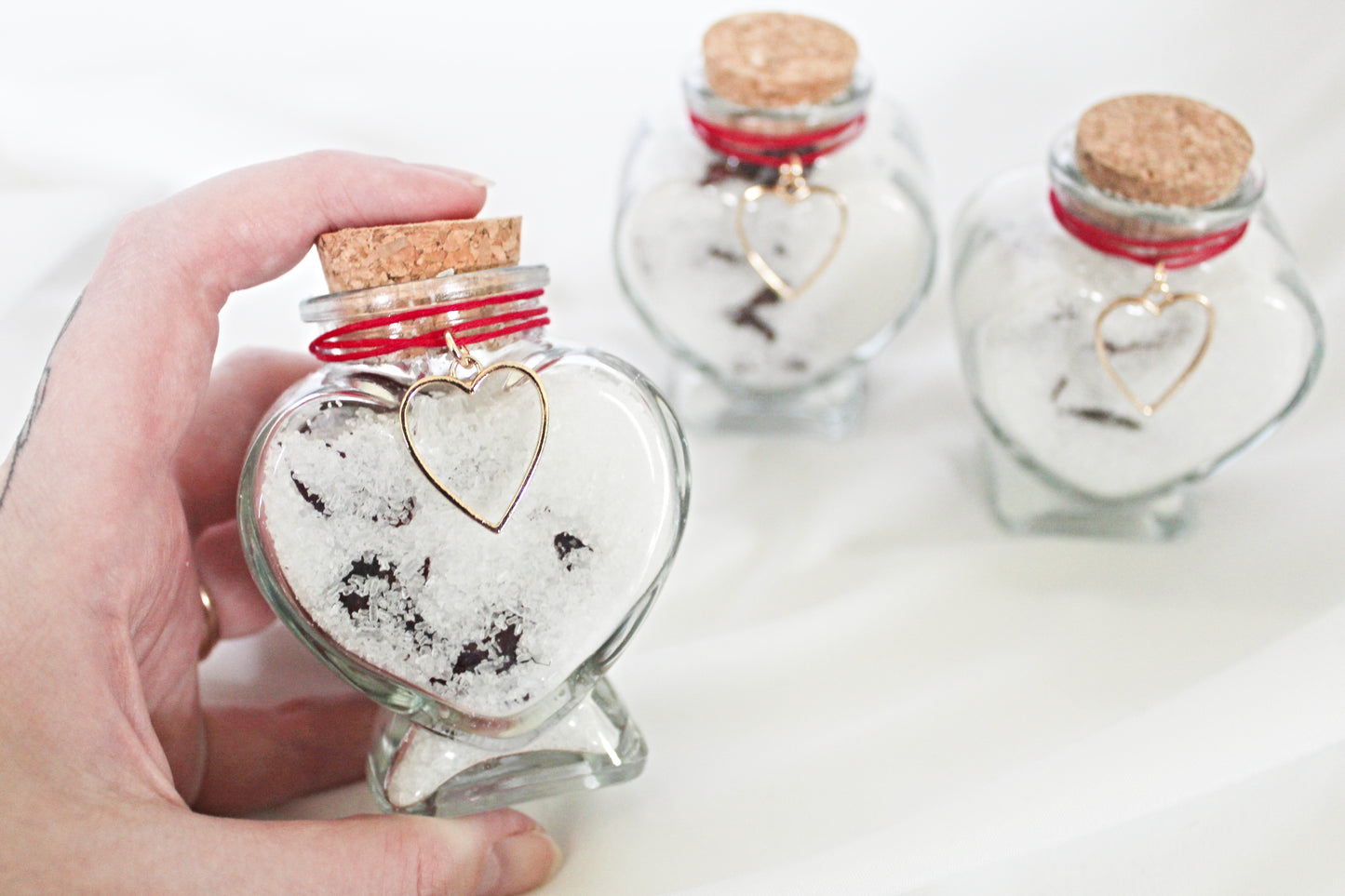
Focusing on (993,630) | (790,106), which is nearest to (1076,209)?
(790,106)

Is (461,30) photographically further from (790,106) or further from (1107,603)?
(1107,603)

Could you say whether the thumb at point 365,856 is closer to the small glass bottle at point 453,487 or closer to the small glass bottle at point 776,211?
the small glass bottle at point 453,487

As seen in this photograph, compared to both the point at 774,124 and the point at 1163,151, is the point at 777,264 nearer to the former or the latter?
the point at 774,124

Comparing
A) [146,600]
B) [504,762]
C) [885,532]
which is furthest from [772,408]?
[146,600]

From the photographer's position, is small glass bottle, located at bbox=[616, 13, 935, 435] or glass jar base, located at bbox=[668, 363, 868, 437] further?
glass jar base, located at bbox=[668, 363, 868, 437]

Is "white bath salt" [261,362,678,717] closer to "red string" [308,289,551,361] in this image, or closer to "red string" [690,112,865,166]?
"red string" [308,289,551,361]

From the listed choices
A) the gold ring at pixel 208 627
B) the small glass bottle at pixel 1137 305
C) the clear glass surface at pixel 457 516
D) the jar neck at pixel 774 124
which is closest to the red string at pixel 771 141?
the jar neck at pixel 774 124

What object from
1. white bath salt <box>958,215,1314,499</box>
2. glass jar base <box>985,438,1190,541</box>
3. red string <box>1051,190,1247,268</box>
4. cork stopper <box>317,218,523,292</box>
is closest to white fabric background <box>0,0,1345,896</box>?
glass jar base <box>985,438,1190,541</box>
